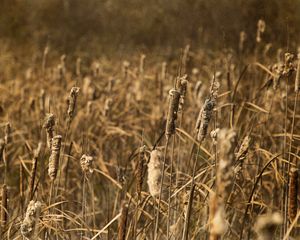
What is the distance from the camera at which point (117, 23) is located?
37.3ft

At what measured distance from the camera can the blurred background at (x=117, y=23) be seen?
27.9ft

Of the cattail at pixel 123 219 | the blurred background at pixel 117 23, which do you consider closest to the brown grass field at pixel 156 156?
the cattail at pixel 123 219

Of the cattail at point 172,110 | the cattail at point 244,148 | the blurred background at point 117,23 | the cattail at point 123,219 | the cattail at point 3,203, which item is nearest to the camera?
the cattail at point 123,219

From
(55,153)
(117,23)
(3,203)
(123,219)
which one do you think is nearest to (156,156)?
(123,219)

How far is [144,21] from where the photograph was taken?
11.0m

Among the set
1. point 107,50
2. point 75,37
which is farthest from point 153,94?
point 75,37

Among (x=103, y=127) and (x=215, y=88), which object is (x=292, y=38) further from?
(x=215, y=88)

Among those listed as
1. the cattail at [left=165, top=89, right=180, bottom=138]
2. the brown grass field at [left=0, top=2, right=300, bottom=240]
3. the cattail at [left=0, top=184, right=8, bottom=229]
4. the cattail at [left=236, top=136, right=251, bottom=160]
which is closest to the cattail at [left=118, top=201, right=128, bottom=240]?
the brown grass field at [left=0, top=2, right=300, bottom=240]

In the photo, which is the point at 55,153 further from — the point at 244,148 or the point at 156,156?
the point at 244,148

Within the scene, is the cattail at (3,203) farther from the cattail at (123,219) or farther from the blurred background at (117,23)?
the blurred background at (117,23)

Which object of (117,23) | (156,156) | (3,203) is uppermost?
(156,156)

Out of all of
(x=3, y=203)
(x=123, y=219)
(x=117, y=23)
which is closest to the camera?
(x=123, y=219)

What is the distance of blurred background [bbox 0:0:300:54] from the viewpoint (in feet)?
27.9

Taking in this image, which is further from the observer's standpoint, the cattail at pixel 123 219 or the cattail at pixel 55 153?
the cattail at pixel 55 153
